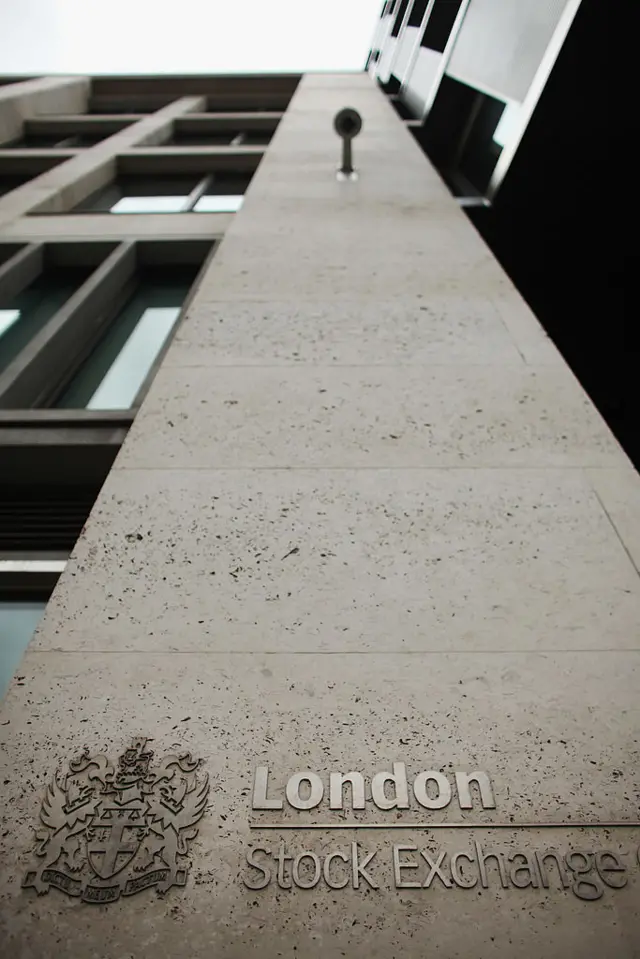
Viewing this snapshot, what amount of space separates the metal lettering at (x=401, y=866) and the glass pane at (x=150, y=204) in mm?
10513

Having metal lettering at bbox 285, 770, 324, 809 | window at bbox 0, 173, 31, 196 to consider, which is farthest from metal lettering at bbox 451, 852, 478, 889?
window at bbox 0, 173, 31, 196

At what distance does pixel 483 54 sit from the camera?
991cm

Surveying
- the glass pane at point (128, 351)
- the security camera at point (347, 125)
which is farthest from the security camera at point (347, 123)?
the glass pane at point (128, 351)

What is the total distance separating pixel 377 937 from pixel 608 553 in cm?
212

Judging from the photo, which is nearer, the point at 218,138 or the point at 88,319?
the point at 88,319

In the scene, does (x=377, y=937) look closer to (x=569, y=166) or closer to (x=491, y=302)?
(x=491, y=302)

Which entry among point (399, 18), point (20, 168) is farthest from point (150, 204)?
point (399, 18)

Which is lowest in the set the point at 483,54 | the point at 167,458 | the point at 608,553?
the point at 167,458

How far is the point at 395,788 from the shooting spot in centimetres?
226

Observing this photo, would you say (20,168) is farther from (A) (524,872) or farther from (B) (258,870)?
→ (A) (524,872)

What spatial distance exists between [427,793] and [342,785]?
31 centimetres

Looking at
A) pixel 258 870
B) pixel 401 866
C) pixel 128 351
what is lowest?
pixel 128 351

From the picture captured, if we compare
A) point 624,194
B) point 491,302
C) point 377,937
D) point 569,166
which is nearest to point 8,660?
point 377,937

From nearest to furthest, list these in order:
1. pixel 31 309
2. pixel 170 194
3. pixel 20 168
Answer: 1. pixel 31 309
2. pixel 170 194
3. pixel 20 168
